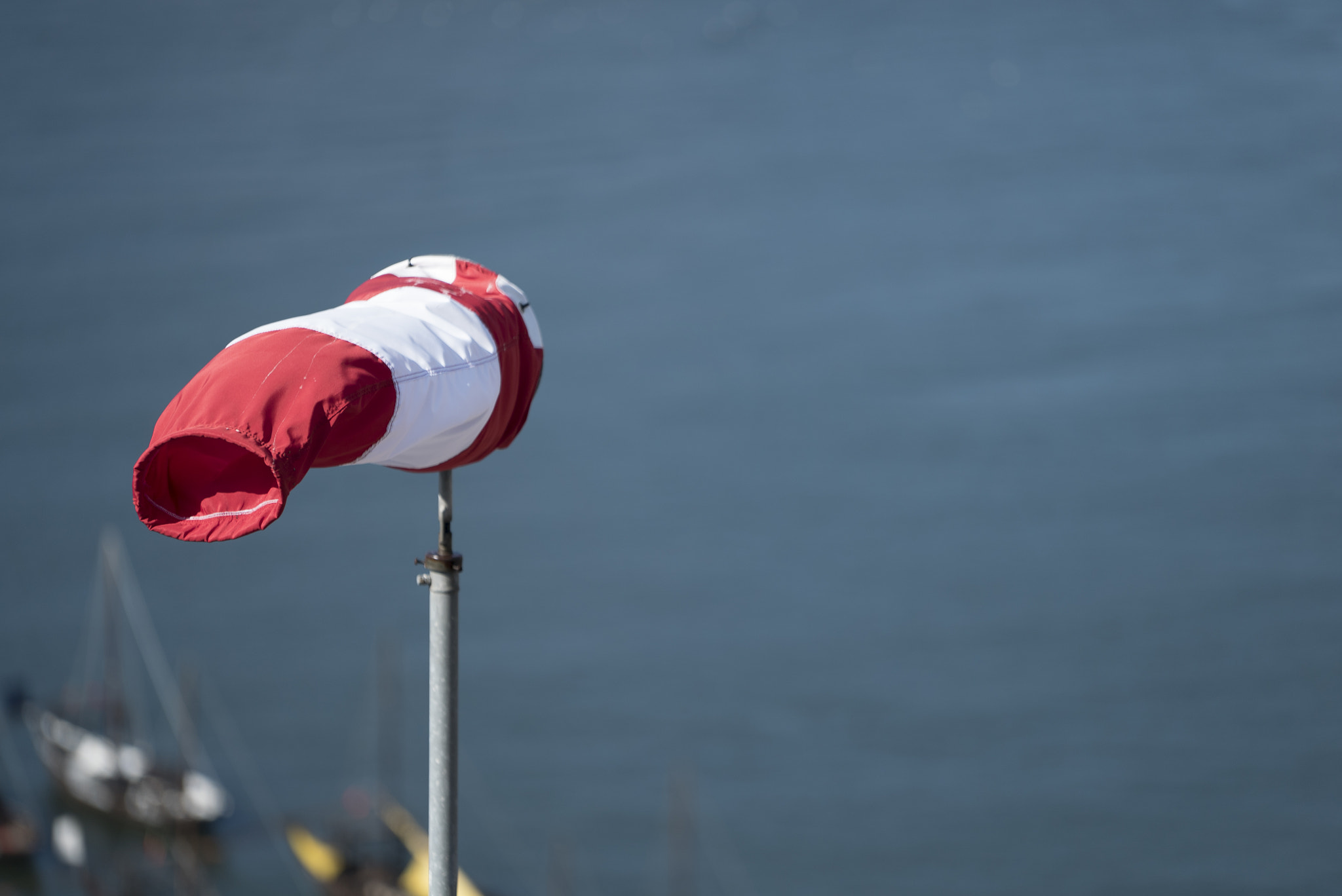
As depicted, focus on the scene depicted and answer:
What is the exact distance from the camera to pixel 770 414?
108ft

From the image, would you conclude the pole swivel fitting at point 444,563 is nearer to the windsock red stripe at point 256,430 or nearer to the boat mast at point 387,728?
the windsock red stripe at point 256,430

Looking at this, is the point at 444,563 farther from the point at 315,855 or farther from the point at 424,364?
the point at 315,855

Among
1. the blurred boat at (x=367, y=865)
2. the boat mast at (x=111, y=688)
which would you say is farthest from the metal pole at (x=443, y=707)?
the boat mast at (x=111, y=688)

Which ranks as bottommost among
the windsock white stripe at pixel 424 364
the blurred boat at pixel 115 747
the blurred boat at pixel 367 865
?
the blurred boat at pixel 367 865

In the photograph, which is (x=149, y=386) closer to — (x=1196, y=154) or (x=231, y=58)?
(x=231, y=58)

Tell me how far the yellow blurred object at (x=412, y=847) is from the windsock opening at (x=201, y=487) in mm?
16143

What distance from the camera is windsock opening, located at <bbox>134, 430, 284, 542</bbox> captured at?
2.68 meters

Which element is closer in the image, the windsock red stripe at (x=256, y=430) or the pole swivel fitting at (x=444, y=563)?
the windsock red stripe at (x=256, y=430)

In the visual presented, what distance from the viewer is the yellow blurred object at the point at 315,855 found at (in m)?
19.9

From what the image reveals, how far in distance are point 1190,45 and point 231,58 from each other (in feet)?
113

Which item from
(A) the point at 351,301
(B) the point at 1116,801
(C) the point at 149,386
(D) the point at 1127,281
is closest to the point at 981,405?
(D) the point at 1127,281

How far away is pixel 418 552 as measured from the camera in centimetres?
2788

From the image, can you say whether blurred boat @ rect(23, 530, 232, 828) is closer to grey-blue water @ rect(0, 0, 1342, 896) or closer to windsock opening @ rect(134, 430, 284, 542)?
grey-blue water @ rect(0, 0, 1342, 896)

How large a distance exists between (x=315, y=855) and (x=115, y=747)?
413cm
